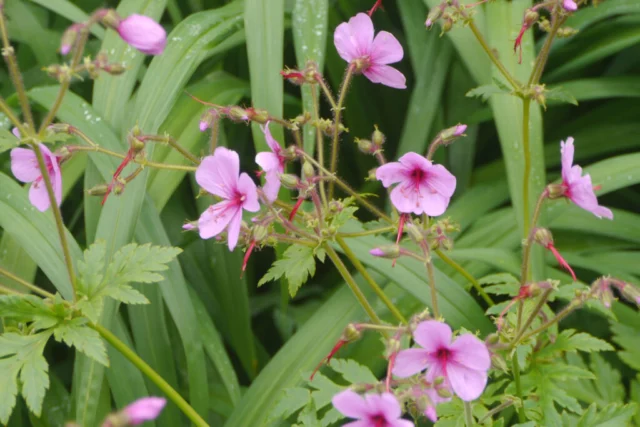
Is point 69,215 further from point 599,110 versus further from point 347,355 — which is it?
point 599,110

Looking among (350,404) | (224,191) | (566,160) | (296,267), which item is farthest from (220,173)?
(566,160)

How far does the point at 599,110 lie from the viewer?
2.11 meters

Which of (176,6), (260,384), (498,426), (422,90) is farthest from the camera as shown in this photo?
(176,6)

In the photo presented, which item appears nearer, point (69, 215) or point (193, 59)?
point (193, 59)

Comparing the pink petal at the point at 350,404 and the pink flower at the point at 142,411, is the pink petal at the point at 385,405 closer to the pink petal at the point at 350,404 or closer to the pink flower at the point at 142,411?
the pink petal at the point at 350,404

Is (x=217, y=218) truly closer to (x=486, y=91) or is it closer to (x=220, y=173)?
(x=220, y=173)

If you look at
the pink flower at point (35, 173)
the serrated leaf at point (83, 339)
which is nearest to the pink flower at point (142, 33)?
Answer: the pink flower at point (35, 173)

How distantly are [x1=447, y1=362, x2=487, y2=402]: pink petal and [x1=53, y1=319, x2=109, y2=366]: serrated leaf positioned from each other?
0.52 m

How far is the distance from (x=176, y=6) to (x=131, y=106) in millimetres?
481

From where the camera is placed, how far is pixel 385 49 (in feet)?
4.38

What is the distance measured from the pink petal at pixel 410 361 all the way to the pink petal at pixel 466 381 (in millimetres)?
38

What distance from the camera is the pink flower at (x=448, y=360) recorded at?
948mm

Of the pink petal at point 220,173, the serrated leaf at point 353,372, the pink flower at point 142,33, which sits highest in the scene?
the pink flower at point 142,33

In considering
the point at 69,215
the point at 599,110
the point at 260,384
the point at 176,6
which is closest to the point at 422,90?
the point at 599,110
